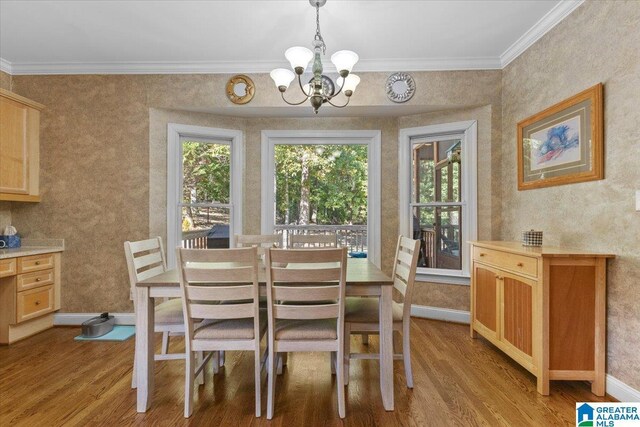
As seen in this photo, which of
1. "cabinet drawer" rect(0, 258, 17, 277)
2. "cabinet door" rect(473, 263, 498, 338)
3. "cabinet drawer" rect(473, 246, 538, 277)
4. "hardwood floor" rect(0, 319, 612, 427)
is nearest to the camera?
"hardwood floor" rect(0, 319, 612, 427)

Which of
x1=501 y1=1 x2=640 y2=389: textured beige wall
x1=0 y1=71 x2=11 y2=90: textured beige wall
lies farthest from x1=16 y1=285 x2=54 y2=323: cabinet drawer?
x1=501 y1=1 x2=640 y2=389: textured beige wall

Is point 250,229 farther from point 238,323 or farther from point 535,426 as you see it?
point 535,426

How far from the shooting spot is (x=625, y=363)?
6.70 feet

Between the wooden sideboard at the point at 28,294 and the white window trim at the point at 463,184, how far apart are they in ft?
12.4

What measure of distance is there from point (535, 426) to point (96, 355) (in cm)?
Answer: 323

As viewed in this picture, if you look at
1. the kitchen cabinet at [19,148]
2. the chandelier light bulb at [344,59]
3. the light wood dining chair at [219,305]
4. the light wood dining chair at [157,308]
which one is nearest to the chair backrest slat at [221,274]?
the light wood dining chair at [219,305]

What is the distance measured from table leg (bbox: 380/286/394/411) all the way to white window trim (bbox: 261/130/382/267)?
1.88 metres

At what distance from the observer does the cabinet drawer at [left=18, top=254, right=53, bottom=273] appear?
10.1 feet

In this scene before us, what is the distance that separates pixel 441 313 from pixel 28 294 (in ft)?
13.6

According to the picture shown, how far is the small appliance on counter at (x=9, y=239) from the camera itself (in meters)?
3.34

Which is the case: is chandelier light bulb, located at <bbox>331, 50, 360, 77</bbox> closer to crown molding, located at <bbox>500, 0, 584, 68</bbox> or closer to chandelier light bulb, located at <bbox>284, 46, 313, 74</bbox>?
chandelier light bulb, located at <bbox>284, 46, 313, 74</bbox>

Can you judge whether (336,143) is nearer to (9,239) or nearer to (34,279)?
(34,279)

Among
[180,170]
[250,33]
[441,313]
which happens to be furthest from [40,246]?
[441,313]

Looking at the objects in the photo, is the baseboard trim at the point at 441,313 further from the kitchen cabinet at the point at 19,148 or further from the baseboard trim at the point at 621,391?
the kitchen cabinet at the point at 19,148
